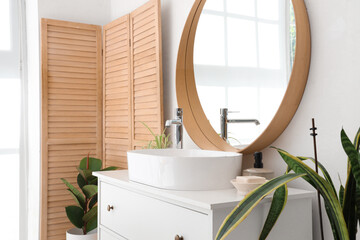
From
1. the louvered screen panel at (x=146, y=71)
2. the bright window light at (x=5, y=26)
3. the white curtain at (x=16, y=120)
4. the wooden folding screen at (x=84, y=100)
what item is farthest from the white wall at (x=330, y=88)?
the bright window light at (x=5, y=26)

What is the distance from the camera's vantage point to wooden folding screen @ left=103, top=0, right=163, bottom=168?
219cm

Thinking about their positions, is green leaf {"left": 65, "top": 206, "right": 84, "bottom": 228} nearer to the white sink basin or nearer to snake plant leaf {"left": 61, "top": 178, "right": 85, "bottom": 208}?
snake plant leaf {"left": 61, "top": 178, "right": 85, "bottom": 208}

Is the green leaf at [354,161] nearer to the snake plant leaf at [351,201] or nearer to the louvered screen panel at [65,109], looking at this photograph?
the snake plant leaf at [351,201]

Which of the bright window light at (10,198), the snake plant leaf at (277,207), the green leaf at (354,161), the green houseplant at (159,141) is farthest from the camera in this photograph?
the bright window light at (10,198)

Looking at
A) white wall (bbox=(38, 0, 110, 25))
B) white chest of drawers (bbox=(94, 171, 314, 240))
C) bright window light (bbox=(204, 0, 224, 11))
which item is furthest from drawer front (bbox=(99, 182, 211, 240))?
white wall (bbox=(38, 0, 110, 25))

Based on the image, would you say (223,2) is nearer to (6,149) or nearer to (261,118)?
(261,118)

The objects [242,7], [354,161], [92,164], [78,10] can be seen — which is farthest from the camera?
[78,10]

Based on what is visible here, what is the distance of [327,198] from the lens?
2.97 feet

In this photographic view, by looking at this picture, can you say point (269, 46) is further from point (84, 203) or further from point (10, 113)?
point (10, 113)

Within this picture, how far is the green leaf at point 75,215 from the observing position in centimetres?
247

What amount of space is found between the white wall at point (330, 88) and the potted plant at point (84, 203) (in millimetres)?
1478

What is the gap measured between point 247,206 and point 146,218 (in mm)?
641

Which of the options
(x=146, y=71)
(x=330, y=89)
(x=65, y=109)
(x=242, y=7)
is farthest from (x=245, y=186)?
(x=65, y=109)

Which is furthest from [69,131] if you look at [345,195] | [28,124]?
[345,195]
